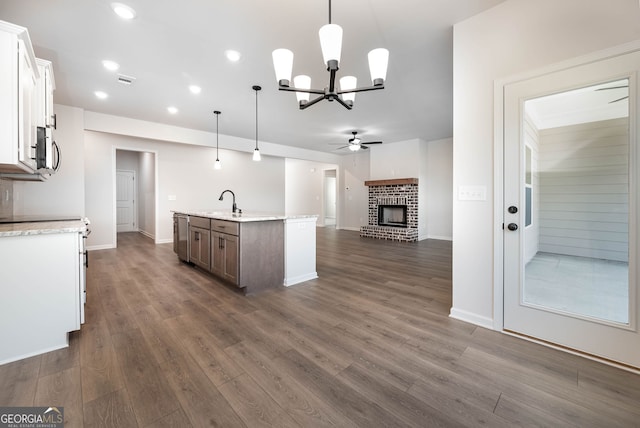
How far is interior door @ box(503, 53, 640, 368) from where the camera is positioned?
1777 millimetres

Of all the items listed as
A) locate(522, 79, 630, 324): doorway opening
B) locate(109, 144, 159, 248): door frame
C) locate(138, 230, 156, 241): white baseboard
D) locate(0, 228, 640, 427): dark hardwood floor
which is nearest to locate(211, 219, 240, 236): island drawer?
locate(0, 228, 640, 427): dark hardwood floor

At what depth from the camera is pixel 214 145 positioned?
6.55m

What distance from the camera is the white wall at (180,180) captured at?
5875mm

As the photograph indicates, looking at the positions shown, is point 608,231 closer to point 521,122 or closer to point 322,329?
point 521,122

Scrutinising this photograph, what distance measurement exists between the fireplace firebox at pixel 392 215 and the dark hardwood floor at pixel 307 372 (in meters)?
4.96

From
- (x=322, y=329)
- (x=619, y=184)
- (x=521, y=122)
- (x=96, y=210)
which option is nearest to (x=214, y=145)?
(x=96, y=210)

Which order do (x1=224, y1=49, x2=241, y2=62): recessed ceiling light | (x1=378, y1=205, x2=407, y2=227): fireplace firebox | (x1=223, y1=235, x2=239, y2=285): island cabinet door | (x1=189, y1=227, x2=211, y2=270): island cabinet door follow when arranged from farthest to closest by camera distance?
(x1=378, y1=205, x2=407, y2=227): fireplace firebox
(x1=189, y1=227, x2=211, y2=270): island cabinet door
(x1=223, y1=235, x2=239, y2=285): island cabinet door
(x1=224, y1=49, x2=241, y2=62): recessed ceiling light

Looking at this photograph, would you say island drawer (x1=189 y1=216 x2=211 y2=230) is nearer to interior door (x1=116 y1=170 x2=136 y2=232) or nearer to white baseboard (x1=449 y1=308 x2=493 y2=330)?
white baseboard (x1=449 y1=308 x2=493 y2=330)

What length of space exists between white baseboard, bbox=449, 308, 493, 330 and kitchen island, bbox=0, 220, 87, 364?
3128 mm

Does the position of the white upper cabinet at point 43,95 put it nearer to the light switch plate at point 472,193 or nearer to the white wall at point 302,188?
the light switch plate at point 472,193

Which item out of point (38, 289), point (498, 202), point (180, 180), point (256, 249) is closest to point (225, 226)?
point (256, 249)

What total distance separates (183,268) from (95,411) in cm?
310

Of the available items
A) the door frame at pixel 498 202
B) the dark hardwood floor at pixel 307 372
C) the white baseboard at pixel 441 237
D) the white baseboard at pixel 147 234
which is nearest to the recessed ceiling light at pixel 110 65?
the dark hardwood floor at pixel 307 372

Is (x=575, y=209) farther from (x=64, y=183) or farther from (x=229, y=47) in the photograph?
(x=64, y=183)
